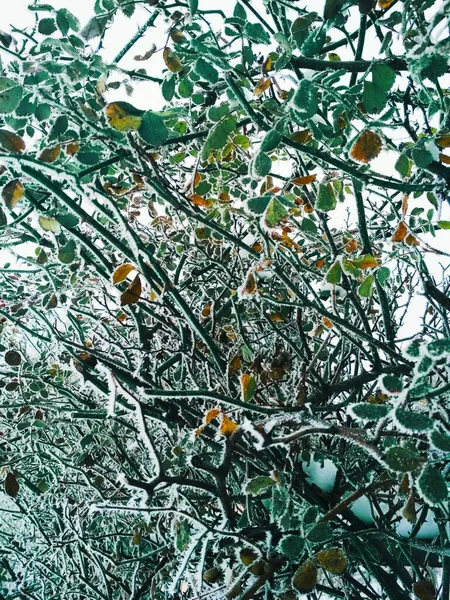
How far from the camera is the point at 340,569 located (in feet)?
3.10

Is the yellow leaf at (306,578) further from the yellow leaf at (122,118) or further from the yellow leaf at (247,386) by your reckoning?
the yellow leaf at (122,118)

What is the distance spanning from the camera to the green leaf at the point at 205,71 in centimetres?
97

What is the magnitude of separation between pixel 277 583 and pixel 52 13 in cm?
191

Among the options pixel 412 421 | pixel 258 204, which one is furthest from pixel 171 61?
pixel 412 421

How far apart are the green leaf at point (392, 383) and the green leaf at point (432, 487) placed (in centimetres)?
14

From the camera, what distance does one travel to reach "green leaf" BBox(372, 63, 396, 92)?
84 cm

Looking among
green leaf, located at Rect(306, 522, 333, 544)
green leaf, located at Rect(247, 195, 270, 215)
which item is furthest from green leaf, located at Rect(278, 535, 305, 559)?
green leaf, located at Rect(247, 195, 270, 215)

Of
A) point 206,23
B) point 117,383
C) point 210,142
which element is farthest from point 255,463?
point 206,23

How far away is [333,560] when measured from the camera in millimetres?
956

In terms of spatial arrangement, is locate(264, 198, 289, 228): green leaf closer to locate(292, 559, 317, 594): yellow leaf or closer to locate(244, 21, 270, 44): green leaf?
locate(244, 21, 270, 44): green leaf

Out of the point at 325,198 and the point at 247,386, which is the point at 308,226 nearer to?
the point at 325,198

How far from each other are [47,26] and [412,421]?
125 centimetres

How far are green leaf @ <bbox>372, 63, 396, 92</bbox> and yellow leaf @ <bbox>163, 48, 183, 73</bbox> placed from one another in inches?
20.5

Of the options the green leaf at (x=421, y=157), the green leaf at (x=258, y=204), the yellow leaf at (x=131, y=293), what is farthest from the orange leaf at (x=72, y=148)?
the green leaf at (x=421, y=157)
